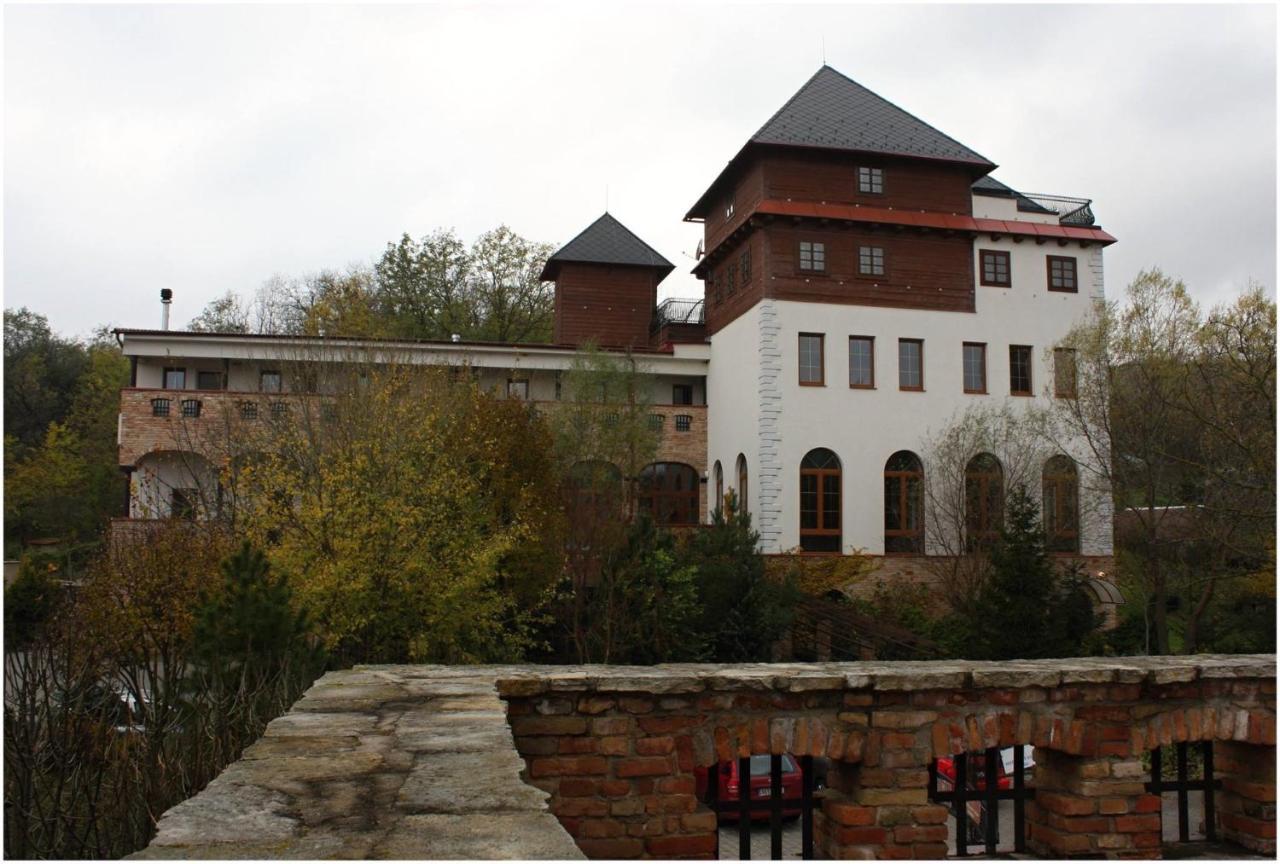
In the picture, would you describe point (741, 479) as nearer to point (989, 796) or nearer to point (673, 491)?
point (673, 491)

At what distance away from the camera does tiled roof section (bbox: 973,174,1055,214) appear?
3459 centimetres

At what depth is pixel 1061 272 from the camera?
3419 cm

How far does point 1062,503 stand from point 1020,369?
4.21 m

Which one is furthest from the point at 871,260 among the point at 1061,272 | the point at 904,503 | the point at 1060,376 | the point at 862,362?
the point at 904,503

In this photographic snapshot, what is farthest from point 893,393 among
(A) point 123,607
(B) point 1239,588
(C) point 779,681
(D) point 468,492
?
(C) point 779,681

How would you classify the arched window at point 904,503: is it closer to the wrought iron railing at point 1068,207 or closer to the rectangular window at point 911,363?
the rectangular window at point 911,363

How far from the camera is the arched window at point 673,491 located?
35.0m

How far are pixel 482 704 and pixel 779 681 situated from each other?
1.95 metres

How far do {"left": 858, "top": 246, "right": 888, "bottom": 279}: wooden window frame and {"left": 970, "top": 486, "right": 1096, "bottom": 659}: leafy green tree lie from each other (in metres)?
8.26

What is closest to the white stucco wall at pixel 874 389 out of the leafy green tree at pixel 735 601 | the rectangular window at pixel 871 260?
the rectangular window at pixel 871 260

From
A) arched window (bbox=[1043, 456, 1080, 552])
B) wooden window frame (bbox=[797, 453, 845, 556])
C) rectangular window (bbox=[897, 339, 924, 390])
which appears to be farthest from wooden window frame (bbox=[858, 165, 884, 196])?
arched window (bbox=[1043, 456, 1080, 552])

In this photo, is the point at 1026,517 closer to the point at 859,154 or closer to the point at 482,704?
the point at 859,154

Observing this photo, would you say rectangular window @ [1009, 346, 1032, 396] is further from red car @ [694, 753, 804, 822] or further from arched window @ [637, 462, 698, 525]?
red car @ [694, 753, 804, 822]

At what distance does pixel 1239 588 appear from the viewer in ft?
103
